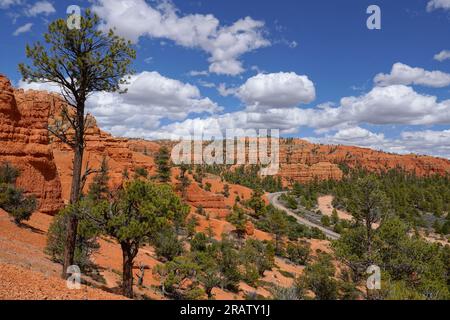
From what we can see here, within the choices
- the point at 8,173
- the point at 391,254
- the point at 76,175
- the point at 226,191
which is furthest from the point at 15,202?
the point at 226,191

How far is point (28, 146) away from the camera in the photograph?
1175 inches

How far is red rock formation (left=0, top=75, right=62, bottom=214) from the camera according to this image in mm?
28609

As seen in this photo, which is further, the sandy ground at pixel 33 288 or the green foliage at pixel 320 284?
the green foliage at pixel 320 284

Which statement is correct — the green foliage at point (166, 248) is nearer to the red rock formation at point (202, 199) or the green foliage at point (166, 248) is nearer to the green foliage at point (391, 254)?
the green foliage at point (391, 254)

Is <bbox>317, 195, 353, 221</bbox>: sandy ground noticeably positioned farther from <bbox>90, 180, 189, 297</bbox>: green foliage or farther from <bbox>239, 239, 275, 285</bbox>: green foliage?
<bbox>90, 180, 189, 297</bbox>: green foliage

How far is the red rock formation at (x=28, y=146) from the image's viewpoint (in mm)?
28609

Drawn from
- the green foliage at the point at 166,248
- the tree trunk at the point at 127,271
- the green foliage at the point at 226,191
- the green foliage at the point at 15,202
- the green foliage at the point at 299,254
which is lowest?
the green foliage at the point at 299,254

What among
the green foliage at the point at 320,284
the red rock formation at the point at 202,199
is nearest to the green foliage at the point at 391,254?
the green foliage at the point at 320,284

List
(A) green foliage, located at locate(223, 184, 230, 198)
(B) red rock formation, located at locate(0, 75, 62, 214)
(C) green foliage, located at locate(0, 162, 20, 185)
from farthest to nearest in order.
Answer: (A) green foliage, located at locate(223, 184, 230, 198) → (B) red rock formation, located at locate(0, 75, 62, 214) → (C) green foliage, located at locate(0, 162, 20, 185)

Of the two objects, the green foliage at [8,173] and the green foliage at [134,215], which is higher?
the green foliage at [8,173]

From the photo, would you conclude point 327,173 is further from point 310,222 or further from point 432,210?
point 310,222

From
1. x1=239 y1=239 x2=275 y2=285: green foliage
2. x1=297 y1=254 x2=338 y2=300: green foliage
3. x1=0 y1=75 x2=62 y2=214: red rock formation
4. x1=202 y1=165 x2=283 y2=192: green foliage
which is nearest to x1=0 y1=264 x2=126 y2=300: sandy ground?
x1=297 y1=254 x2=338 y2=300: green foliage

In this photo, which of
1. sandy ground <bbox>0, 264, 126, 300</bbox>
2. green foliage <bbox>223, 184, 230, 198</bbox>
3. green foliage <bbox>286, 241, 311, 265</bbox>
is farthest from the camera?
green foliage <bbox>223, 184, 230, 198</bbox>

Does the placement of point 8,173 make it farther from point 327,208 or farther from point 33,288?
point 327,208
